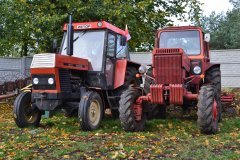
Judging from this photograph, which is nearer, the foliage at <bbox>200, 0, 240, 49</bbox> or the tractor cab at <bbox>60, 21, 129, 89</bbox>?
the tractor cab at <bbox>60, 21, 129, 89</bbox>

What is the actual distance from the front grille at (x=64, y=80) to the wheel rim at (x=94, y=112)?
2.15 feet

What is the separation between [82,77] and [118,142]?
105 inches

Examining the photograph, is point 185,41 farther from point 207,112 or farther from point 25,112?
point 25,112

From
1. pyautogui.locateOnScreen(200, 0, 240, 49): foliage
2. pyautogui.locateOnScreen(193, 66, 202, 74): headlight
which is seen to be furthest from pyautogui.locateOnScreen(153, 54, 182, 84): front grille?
pyautogui.locateOnScreen(200, 0, 240, 49): foliage

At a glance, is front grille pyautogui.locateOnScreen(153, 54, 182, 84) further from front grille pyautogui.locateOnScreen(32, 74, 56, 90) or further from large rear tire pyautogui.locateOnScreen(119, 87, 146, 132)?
front grille pyautogui.locateOnScreen(32, 74, 56, 90)

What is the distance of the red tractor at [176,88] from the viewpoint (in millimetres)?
7995

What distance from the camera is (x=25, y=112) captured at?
9258 millimetres

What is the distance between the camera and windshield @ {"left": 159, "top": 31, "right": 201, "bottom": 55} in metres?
9.80

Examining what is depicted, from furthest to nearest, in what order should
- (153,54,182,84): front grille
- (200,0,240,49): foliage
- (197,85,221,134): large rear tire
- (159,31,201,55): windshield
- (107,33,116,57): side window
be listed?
(200,0,240,49): foliage → (159,31,201,55): windshield → (107,33,116,57): side window → (153,54,182,84): front grille → (197,85,221,134): large rear tire

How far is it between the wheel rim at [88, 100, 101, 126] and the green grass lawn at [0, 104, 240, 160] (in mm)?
251

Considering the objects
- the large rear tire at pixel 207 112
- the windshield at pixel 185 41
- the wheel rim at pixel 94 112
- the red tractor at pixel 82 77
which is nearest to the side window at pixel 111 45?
the red tractor at pixel 82 77

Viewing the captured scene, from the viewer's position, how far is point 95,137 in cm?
771

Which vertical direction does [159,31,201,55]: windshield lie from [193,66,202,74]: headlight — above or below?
above

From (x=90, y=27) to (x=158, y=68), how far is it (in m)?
2.09
